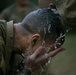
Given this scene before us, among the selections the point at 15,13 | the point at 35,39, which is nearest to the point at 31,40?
the point at 35,39

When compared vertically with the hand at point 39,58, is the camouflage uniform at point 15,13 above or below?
below

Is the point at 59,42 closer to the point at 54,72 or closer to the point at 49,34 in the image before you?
the point at 49,34

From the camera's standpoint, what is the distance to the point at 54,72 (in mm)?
9023

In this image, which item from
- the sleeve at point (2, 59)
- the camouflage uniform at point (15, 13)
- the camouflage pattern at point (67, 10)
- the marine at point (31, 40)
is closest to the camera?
the sleeve at point (2, 59)

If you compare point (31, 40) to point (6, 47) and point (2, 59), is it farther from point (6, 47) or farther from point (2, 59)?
point (2, 59)

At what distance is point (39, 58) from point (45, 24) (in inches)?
15.3

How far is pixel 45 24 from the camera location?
582 centimetres

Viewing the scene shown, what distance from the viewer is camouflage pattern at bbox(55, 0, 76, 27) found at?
19.7ft

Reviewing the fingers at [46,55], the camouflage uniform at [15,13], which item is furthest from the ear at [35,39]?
the camouflage uniform at [15,13]

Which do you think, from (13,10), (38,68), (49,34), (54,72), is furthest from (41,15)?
(13,10)

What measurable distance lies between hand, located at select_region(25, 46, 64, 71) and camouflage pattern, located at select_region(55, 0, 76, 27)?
1.28 feet

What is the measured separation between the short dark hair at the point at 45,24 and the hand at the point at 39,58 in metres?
0.15

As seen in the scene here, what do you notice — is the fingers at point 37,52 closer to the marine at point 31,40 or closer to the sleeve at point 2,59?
the marine at point 31,40

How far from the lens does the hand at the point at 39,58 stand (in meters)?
5.80
